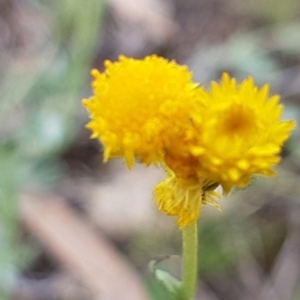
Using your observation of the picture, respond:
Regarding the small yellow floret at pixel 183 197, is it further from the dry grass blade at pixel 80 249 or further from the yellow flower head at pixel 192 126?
the dry grass blade at pixel 80 249

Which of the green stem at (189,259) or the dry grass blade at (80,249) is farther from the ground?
the dry grass blade at (80,249)

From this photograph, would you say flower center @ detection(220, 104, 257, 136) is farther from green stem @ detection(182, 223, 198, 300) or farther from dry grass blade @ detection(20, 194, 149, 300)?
dry grass blade @ detection(20, 194, 149, 300)

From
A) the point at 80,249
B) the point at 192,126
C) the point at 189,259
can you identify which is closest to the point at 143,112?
the point at 192,126

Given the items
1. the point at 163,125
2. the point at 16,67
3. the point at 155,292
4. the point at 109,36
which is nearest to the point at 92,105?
the point at 163,125

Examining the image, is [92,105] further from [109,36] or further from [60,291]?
[109,36]

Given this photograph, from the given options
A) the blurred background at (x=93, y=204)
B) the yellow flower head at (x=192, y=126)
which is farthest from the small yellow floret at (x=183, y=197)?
the blurred background at (x=93, y=204)

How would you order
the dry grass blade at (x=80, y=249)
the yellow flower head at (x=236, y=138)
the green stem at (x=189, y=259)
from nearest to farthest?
the yellow flower head at (x=236, y=138), the green stem at (x=189, y=259), the dry grass blade at (x=80, y=249)

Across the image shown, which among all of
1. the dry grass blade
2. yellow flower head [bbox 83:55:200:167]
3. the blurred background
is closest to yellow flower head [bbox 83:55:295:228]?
yellow flower head [bbox 83:55:200:167]
